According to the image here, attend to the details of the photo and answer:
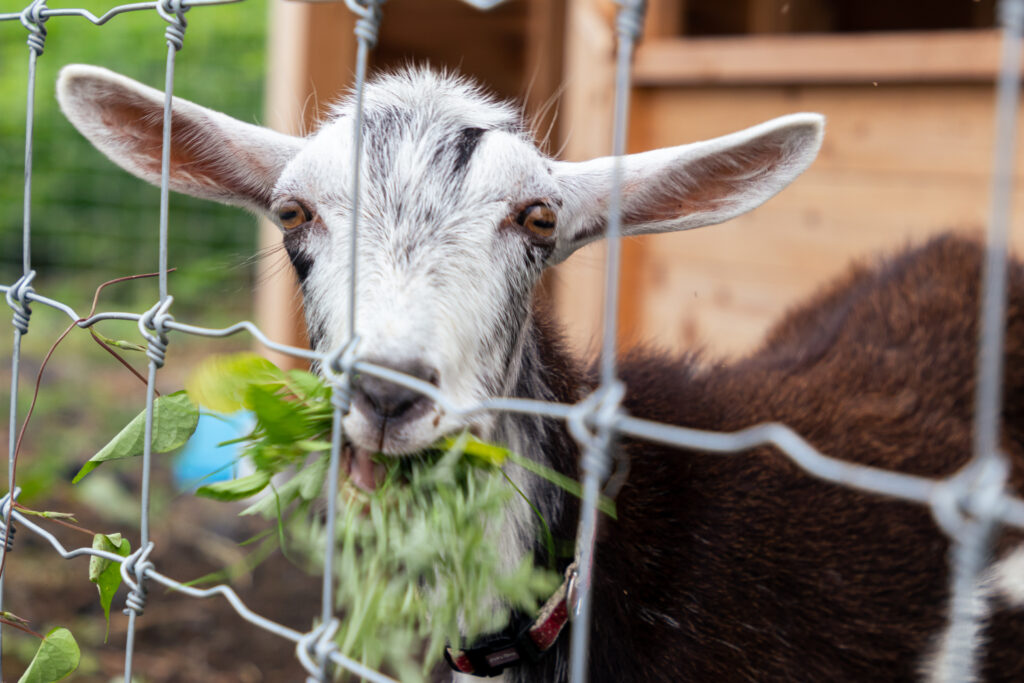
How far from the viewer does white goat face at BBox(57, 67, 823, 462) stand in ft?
4.88

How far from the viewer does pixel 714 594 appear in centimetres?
194

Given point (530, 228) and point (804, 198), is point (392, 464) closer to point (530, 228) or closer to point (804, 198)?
point (530, 228)

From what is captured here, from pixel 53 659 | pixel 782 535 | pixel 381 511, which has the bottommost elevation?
pixel 53 659

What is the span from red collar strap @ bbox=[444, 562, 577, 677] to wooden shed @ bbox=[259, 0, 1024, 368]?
4.77ft

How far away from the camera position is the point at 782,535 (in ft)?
6.72

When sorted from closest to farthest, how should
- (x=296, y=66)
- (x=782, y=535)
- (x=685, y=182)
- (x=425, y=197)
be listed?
(x=425, y=197) < (x=685, y=182) < (x=782, y=535) < (x=296, y=66)

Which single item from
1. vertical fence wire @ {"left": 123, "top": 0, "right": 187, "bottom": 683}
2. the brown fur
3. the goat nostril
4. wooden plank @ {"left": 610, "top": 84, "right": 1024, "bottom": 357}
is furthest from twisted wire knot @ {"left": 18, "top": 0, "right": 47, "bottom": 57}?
wooden plank @ {"left": 610, "top": 84, "right": 1024, "bottom": 357}

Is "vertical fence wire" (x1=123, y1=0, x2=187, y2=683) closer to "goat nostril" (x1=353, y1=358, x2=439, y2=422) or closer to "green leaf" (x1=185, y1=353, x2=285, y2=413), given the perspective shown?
"green leaf" (x1=185, y1=353, x2=285, y2=413)

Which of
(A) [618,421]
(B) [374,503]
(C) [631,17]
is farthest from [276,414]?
(C) [631,17]

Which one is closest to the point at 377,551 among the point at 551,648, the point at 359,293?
the point at 359,293

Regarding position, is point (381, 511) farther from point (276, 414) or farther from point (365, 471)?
point (276, 414)

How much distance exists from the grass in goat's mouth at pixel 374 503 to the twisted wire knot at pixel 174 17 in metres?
0.48

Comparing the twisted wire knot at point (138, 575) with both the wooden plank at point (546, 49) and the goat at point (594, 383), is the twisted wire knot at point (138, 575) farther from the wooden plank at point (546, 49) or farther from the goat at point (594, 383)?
the wooden plank at point (546, 49)

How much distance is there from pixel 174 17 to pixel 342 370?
636 millimetres
